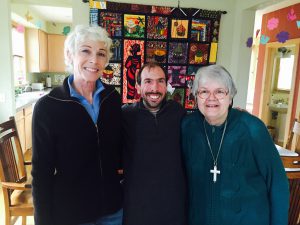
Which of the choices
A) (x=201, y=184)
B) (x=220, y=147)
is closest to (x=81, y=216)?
(x=201, y=184)

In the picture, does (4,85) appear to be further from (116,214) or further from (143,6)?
(116,214)

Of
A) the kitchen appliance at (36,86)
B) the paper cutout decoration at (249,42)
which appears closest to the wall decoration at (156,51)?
the paper cutout decoration at (249,42)

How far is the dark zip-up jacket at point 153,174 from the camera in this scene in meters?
1.32

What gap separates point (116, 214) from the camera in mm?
1327

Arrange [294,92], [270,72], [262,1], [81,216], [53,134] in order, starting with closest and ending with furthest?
[53,134] < [81,216] < [262,1] < [294,92] < [270,72]

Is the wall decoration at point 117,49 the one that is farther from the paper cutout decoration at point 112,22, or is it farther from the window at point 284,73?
the window at point 284,73

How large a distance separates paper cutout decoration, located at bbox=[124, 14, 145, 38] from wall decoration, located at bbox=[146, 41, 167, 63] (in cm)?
16

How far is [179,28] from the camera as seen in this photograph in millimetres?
3100

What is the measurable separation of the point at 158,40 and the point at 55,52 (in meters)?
4.12

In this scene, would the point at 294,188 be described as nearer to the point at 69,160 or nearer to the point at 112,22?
the point at 69,160

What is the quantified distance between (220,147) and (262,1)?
2.27m

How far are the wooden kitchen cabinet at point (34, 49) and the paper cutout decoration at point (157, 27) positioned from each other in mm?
3426

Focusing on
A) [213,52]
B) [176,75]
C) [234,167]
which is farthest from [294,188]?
[213,52]

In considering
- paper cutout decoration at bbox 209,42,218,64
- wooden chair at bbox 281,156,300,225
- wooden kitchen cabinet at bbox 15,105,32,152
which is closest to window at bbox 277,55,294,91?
paper cutout decoration at bbox 209,42,218,64
